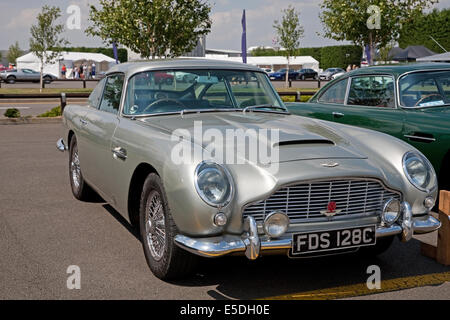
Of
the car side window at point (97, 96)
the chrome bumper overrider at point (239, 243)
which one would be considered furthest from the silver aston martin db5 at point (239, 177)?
the car side window at point (97, 96)

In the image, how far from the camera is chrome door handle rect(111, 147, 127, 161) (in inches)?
167

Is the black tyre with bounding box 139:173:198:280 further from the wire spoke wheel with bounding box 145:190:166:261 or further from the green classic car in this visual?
the green classic car

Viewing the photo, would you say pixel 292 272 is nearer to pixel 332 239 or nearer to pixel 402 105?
pixel 332 239

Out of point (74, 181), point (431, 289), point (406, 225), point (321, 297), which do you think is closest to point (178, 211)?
point (321, 297)

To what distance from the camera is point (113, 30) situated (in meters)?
22.4

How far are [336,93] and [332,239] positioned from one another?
4.05 meters

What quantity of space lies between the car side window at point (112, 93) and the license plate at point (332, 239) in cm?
231

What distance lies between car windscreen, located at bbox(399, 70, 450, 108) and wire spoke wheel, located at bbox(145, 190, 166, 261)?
3.44 metres

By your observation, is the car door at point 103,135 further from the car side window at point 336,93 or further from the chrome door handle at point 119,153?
the car side window at point 336,93

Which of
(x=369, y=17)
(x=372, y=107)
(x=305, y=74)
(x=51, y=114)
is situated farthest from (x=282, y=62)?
(x=372, y=107)

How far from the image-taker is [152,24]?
21.6m

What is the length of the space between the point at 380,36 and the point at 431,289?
66.3ft

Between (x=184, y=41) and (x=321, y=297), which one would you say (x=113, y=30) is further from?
(x=321, y=297)

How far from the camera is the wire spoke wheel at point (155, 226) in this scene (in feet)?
12.2
